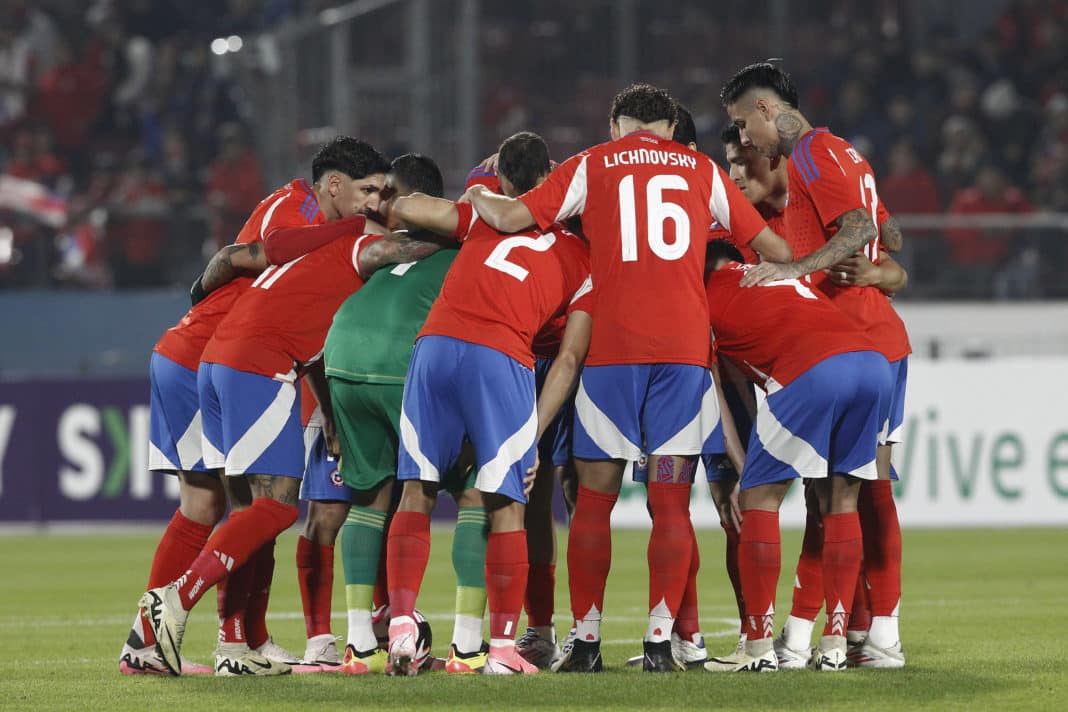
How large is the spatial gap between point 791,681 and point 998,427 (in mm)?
9373

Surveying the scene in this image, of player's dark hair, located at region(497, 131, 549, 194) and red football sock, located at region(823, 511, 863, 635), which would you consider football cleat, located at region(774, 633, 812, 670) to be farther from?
player's dark hair, located at region(497, 131, 549, 194)

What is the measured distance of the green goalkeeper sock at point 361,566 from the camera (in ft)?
22.5

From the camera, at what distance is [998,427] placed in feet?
50.0

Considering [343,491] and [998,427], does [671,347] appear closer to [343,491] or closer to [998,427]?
[343,491]

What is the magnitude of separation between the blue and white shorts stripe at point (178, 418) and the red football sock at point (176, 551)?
26 cm

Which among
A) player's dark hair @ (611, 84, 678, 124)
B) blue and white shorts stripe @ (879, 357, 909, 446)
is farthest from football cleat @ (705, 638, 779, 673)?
player's dark hair @ (611, 84, 678, 124)

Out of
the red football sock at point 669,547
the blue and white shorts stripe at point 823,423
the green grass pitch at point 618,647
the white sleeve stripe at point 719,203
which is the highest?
the white sleeve stripe at point 719,203

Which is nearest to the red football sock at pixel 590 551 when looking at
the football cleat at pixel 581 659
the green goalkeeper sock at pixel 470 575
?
the football cleat at pixel 581 659

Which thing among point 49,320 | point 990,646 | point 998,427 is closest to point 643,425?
point 990,646

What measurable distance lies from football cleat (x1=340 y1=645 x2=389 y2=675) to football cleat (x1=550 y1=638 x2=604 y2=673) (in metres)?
0.70

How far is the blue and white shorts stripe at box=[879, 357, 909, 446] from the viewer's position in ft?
24.0

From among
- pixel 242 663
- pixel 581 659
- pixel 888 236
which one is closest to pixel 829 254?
pixel 888 236

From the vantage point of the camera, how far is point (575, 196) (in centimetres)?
679

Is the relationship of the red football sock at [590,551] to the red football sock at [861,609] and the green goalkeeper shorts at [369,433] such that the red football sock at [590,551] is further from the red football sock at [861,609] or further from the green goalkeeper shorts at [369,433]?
the red football sock at [861,609]
